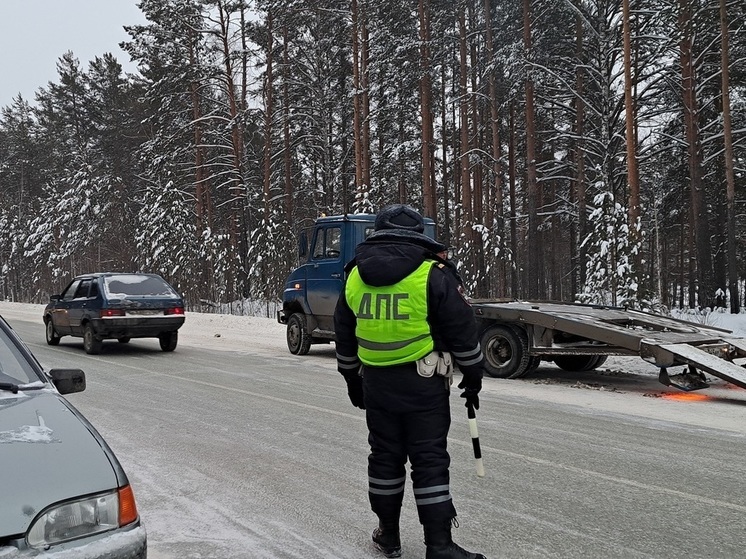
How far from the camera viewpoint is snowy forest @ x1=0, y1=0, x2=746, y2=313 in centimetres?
2192

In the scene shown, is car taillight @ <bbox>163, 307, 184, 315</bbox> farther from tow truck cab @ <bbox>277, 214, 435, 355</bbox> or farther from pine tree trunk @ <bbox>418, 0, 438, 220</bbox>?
pine tree trunk @ <bbox>418, 0, 438, 220</bbox>

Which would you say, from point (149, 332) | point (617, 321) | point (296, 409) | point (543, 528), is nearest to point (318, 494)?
point (543, 528)

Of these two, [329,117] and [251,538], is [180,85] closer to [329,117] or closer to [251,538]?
[329,117]

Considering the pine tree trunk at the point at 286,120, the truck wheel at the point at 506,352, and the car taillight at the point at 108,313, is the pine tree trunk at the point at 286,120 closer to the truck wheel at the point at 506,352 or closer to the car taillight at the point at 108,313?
the car taillight at the point at 108,313

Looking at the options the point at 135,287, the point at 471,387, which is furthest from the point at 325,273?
the point at 471,387

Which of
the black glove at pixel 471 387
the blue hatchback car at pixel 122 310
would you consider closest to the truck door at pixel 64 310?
the blue hatchback car at pixel 122 310

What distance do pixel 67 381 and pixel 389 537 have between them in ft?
6.57

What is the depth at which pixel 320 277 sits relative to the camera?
12953 millimetres

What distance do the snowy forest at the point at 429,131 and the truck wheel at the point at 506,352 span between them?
22.6ft

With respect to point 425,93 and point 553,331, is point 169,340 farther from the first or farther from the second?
point 425,93

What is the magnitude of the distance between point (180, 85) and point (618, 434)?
28.8m

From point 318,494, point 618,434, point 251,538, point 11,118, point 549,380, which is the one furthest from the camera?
point 11,118

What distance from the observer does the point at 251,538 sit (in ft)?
13.2

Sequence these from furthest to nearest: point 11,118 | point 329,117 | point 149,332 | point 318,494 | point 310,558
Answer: point 11,118, point 329,117, point 149,332, point 318,494, point 310,558
